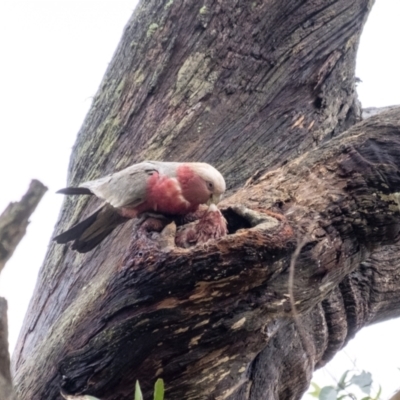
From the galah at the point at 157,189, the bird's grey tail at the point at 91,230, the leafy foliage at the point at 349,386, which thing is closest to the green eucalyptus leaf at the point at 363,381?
the leafy foliage at the point at 349,386

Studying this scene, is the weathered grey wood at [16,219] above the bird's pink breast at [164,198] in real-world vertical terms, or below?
above

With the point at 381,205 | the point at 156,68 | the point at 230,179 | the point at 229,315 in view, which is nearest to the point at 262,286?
the point at 229,315

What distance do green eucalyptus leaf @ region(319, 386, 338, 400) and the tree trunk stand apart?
0.14m

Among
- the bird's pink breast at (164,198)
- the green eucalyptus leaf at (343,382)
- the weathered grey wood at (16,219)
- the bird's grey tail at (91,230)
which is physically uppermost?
the weathered grey wood at (16,219)

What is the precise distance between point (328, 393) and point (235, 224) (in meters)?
0.70

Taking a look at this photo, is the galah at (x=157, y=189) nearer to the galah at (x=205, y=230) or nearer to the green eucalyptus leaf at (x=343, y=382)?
the galah at (x=205, y=230)

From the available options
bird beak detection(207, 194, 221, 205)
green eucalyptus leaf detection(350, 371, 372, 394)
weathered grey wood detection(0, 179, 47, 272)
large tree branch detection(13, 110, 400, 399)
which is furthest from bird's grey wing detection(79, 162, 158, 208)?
green eucalyptus leaf detection(350, 371, 372, 394)

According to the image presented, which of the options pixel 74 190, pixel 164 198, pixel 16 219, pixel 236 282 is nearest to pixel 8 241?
pixel 16 219

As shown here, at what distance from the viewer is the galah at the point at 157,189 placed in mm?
2551

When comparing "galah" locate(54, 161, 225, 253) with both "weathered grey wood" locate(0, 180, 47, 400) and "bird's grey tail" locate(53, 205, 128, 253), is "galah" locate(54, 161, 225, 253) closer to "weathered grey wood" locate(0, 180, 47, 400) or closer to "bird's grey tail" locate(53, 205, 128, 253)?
"bird's grey tail" locate(53, 205, 128, 253)

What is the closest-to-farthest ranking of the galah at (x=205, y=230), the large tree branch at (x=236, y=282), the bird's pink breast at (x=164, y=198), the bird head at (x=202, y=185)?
the large tree branch at (x=236, y=282)
the galah at (x=205, y=230)
the bird's pink breast at (x=164, y=198)
the bird head at (x=202, y=185)

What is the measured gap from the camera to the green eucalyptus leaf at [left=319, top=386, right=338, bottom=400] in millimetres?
1643

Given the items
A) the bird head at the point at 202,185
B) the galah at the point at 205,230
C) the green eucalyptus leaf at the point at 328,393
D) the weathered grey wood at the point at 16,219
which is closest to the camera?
the weathered grey wood at the point at 16,219

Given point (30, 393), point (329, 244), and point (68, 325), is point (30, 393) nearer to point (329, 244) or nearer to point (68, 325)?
point (68, 325)
